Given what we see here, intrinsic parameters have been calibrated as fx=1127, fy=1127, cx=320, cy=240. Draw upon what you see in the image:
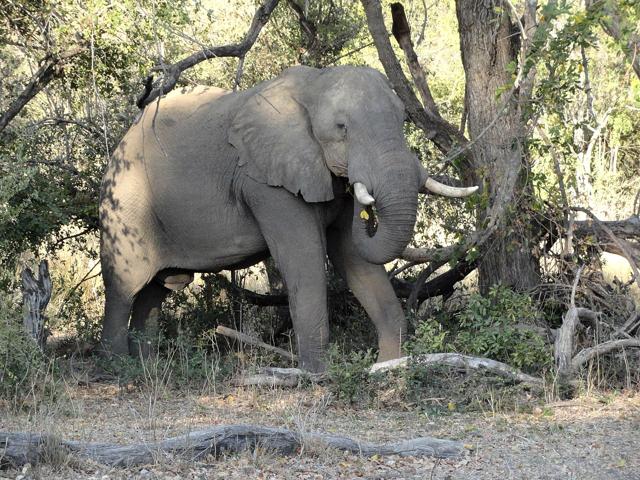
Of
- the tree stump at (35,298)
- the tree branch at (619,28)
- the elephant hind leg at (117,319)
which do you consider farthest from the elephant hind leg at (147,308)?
the tree branch at (619,28)

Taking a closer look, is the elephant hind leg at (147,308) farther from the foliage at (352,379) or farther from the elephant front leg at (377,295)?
the foliage at (352,379)

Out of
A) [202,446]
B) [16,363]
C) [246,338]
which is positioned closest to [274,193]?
[246,338]

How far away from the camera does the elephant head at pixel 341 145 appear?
29.2ft

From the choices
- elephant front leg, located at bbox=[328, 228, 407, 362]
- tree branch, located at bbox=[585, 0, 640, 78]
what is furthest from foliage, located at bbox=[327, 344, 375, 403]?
tree branch, located at bbox=[585, 0, 640, 78]

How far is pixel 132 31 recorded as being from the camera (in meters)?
10.3

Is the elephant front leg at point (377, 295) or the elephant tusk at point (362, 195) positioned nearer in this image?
the elephant tusk at point (362, 195)

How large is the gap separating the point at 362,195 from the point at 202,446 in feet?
9.98

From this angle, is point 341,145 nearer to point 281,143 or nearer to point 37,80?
point 281,143

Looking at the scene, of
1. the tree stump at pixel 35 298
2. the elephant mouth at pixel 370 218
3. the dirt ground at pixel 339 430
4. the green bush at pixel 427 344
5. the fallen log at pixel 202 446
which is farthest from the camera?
the tree stump at pixel 35 298

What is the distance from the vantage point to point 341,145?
941cm

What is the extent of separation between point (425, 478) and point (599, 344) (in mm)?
2981

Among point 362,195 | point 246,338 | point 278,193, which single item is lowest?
point 246,338

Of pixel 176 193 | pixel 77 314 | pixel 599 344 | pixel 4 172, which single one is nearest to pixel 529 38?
pixel 599 344

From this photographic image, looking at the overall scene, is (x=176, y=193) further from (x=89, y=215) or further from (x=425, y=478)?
(x=425, y=478)
